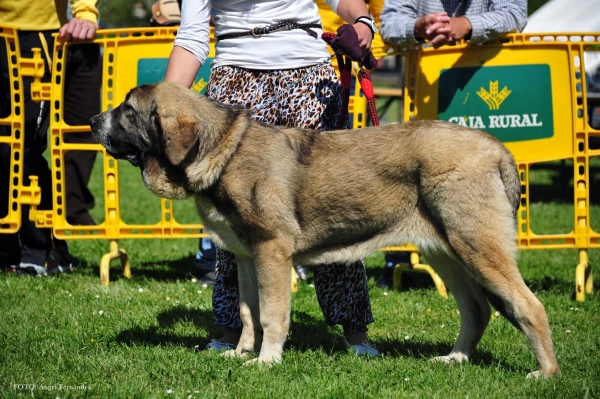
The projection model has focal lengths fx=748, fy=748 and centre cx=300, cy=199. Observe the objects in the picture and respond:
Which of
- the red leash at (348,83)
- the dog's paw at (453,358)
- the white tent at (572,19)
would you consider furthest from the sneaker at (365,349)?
the white tent at (572,19)

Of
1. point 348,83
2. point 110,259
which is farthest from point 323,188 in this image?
point 110,259

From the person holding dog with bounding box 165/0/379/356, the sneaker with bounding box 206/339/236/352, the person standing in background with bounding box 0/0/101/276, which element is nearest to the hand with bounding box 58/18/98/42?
the person standing in background with bounding box 0/0/101/276

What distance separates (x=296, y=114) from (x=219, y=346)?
5.11 feet

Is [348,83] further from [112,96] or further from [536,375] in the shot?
[112,96]

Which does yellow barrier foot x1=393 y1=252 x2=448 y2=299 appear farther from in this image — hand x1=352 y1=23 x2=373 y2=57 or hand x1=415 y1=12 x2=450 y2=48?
hand x1=352 y1=23 x2=373 y2=57

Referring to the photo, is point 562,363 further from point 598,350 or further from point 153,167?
point 153,167

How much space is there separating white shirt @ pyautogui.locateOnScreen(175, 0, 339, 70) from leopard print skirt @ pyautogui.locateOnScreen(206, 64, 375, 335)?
71 millimetres

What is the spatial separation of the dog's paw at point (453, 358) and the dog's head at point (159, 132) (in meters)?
1.81

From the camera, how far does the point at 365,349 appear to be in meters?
4.73

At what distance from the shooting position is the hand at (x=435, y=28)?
5789 millimetres

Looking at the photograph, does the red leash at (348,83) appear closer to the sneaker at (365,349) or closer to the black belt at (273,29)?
the black belt at (273,29)

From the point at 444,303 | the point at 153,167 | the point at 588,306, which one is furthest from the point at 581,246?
the point at 153,167

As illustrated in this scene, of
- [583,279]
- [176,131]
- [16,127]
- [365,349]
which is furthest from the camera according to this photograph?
[16,127]

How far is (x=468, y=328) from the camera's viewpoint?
4.57 metres
